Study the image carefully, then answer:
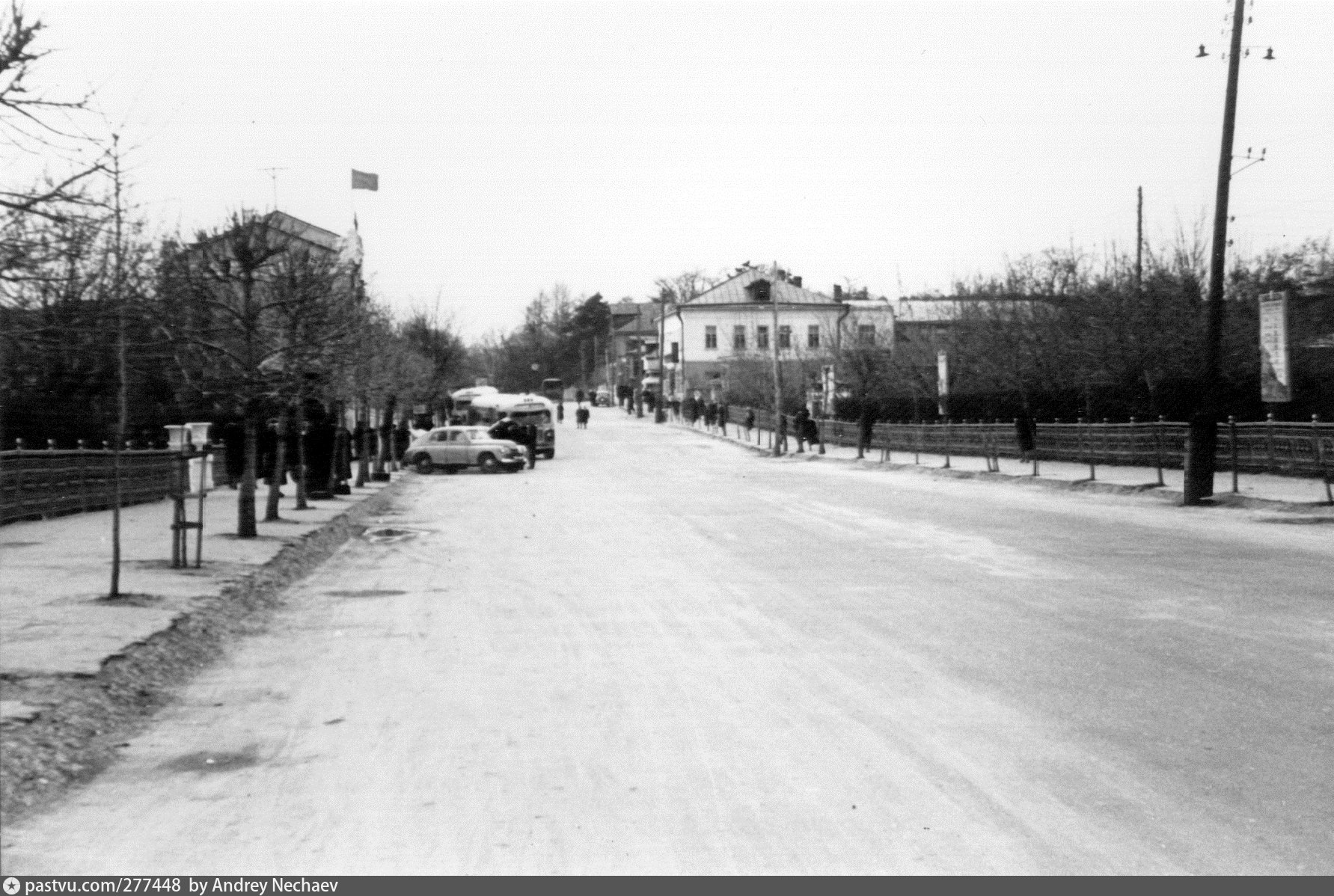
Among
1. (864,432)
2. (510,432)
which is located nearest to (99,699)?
(864,432)

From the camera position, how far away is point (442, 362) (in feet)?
229

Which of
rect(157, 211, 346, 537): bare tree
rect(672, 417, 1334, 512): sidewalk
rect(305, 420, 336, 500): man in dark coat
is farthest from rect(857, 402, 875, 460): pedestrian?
rect(157, 211, 346, 537): bare tree

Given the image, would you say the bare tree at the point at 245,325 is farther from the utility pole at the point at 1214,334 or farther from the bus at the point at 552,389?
the bus at the point at 552,389

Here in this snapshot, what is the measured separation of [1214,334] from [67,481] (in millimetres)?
20673

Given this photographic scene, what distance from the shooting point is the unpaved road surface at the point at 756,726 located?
5.83 m

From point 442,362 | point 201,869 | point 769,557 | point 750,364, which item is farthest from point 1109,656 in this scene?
point 750,364

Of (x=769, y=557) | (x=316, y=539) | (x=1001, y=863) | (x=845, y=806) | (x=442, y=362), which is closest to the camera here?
(x=1001, y=863)

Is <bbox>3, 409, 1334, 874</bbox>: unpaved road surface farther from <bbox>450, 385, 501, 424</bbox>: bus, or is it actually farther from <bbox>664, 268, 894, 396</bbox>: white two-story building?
<bbox>664, 268, 894, 396</bbox>: white two-story building

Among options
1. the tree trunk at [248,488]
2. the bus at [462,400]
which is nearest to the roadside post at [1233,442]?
the tree trunk at [248,488]

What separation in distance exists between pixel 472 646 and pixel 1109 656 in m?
4.92

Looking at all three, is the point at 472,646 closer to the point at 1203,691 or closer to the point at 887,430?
the point at 1203,691

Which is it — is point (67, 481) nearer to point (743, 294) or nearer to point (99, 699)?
point (99, 699)

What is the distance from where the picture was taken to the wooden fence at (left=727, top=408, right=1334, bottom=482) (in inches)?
1116

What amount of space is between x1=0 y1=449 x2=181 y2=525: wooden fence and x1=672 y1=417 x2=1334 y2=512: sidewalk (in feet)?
59.6
